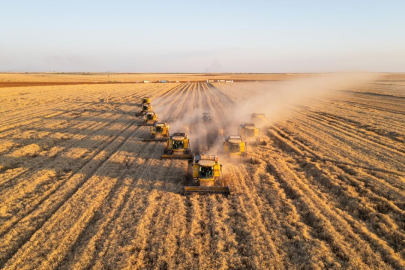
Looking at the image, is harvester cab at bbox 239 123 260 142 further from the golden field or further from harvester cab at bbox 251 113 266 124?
harvester cab at bbox 251 113 266 124

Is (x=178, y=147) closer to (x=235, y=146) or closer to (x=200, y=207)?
(x=235, y=146)

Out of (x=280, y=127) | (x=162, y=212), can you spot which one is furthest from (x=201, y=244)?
(x=280, y=127)

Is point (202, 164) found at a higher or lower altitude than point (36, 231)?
higher

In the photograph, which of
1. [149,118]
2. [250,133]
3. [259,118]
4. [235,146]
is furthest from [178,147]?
[259,118]

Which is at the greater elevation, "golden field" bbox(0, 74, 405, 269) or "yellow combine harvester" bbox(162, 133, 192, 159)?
"yellow combine harvester" bbox(162, 133, 192, 159)

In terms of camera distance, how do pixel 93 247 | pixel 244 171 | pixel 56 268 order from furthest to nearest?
1. pixel 244 171
2. pixel 93 247
3. pixel 56 268

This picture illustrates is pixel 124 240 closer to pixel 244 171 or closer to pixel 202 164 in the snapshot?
pixel 202 164

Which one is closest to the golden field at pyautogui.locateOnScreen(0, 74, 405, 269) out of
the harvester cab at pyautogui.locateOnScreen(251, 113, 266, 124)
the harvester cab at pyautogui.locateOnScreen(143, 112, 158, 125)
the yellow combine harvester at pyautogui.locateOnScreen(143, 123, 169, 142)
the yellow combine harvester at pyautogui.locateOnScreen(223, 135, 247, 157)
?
the yellow combine harvester at pyautogui.locateOnScreen(223, 135, 247, 157)

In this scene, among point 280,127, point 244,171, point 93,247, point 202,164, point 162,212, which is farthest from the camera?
point 280,127

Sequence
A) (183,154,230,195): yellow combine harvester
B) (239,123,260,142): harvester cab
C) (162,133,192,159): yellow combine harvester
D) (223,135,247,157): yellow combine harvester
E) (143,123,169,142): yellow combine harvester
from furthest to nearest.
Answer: (143,123,169,142): yellow combine harvester, (239,123,260,142): harvester cab, (162,133,192,159): yellow combine harvester, (223,135,247,157): yellow combine harvester, (183,154,230,195): yellow combine harvester
